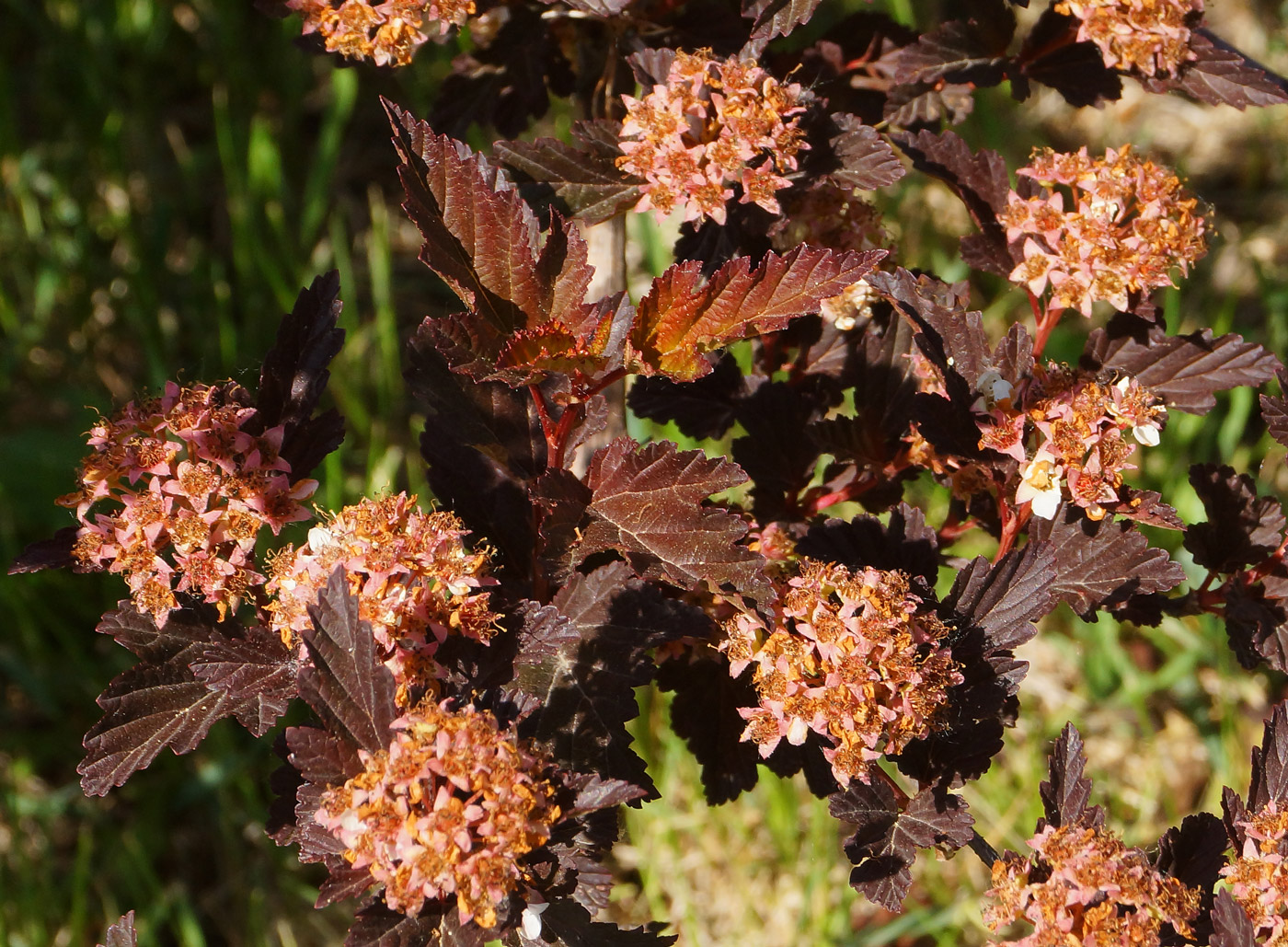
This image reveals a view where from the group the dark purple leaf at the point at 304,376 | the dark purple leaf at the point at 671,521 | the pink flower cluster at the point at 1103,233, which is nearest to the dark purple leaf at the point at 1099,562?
the pink flower cluster at the point at 1103,233

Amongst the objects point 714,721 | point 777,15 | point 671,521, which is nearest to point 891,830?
point 714,721

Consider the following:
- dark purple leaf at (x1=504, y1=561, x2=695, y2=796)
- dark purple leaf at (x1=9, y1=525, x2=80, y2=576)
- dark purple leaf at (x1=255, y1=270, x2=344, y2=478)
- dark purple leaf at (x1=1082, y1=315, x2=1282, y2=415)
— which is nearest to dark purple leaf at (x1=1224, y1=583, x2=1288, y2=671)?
dark purple leaf at (x1=1082, y1=315, x2=1282, y2=415)

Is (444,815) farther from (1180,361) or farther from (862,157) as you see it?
(1180,361)

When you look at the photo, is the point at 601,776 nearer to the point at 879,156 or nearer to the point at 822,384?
the point at 822,384

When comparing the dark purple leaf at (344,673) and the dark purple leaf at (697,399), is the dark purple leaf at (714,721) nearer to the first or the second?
the dark purple leaf at (697,399)

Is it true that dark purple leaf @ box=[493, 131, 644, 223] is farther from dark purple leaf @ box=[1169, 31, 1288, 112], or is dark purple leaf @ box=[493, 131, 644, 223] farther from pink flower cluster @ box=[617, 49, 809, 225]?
dark purple leaf @ box=[1169, 31, 1288, 112]

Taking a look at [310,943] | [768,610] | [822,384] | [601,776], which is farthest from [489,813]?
[310,943]
